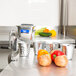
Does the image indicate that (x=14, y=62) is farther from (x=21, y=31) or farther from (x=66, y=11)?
(x=66, y=11)

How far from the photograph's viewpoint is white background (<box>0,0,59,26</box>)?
10.4ft

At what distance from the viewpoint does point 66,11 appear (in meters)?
3.01

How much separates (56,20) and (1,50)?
1233mm

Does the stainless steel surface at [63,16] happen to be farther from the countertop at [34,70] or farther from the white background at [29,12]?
the countertop at [34,70]

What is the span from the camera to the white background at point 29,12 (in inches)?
125

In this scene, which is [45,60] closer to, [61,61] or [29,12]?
[61,61]

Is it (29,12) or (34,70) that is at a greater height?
(29,12)

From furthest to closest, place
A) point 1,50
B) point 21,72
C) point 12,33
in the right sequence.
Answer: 1. point 1,50
2. point 12,33
3. point 21,72

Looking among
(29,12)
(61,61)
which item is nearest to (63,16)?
(29,12)

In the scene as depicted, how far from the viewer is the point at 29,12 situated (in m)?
3.22

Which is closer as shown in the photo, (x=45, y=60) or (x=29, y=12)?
(x=45, y=60)

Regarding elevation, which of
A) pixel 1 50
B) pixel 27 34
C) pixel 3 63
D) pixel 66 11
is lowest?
pixel 3 63

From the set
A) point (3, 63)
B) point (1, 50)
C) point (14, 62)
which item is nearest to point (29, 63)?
point (14, 62)

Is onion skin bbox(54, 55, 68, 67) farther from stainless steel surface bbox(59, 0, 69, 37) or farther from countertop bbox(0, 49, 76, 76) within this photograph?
stainless steel surface bbox(59, 0, 69, 37)
